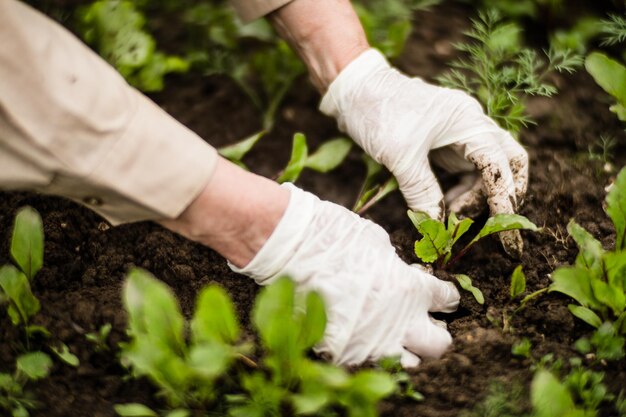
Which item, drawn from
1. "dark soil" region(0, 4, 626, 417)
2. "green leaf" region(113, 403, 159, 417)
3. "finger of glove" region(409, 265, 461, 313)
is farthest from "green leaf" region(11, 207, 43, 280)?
"finger of glove" region(409, 265, 461, 313)

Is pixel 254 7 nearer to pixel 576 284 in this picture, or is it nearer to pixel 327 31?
pixel 327 31

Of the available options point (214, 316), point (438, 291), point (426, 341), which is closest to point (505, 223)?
point (438, 291)

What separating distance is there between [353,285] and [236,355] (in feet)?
1.06

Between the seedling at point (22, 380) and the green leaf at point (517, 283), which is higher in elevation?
the seedling at point (22, 380)

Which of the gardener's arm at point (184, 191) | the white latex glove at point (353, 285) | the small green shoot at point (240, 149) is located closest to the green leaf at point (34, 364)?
the gardener's arm at point (184, 191)

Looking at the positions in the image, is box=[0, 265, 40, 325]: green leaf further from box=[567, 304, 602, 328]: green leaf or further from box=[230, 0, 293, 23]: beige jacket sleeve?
box=[567, 304, 602, 328]: green leaf

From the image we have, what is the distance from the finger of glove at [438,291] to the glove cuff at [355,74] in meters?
0.58

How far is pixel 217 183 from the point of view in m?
1.46

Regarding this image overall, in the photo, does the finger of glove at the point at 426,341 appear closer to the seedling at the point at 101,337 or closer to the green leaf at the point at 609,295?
the green leaf at the point at 609,295

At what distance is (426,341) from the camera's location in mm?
1512

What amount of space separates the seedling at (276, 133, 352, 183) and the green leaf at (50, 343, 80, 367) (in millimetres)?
734

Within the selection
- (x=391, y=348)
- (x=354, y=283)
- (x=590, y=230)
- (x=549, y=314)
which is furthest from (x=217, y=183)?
(x=590, y=230)

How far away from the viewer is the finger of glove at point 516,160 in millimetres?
1781

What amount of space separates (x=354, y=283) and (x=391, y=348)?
0.18 m
